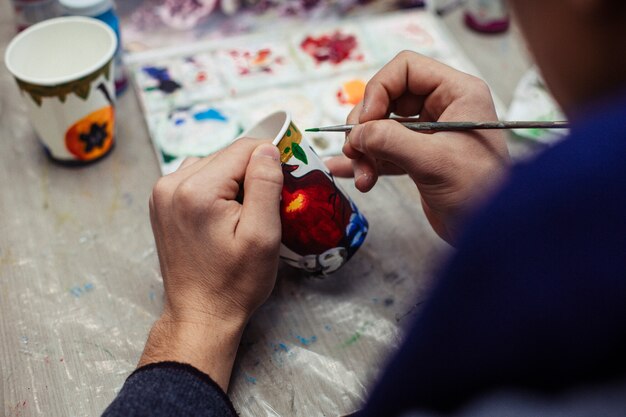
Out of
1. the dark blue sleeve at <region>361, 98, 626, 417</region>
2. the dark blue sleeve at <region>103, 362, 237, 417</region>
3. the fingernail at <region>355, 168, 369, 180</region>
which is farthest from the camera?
the fingernail at <region>355, 168, 369, 180</region>

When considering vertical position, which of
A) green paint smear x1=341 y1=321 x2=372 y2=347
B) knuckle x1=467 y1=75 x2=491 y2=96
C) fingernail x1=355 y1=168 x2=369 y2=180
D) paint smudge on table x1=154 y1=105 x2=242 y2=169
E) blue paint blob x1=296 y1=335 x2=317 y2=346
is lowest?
blue paint blob x1=296 y1=335 x2=317 y2=346

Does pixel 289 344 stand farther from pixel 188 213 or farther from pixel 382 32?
pixel 382 32

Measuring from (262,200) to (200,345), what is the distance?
7.8 inches

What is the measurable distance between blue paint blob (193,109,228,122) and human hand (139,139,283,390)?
0.39m

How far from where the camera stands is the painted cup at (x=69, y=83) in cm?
96

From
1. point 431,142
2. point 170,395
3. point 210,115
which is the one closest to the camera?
point 170,395

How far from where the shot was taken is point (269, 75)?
128 cm

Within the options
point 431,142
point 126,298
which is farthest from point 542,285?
point 126,298

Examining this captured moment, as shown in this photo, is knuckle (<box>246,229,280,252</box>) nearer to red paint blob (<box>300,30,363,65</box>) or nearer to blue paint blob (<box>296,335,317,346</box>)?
blue paint blob (<box>296,335,317,346</box>)

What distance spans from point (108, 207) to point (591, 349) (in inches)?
32.4

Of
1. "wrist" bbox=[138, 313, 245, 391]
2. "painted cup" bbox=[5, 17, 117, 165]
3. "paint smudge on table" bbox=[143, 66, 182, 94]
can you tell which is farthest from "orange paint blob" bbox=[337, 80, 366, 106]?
"wrist" bbox=[138, 313, 245, 391]

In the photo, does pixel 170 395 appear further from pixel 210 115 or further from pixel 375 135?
pixel 210 115

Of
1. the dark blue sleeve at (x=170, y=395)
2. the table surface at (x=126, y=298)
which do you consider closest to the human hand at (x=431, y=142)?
the table surface at (x=126, y=298)

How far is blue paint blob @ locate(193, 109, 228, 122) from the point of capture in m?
1.17
